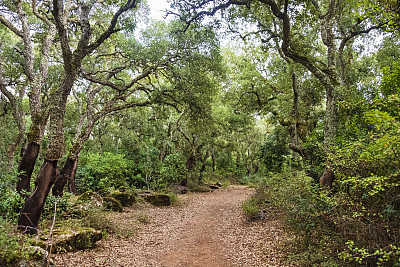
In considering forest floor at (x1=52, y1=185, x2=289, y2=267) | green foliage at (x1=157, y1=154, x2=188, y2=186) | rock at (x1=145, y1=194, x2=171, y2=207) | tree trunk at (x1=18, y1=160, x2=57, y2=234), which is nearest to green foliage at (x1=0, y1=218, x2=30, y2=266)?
forest floor at (x1=52, y1=185, x2=289, y2=267)

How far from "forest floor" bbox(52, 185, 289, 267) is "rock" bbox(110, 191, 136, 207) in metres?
1.08

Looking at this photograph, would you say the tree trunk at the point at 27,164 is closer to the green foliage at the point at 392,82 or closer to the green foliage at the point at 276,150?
the green foliage at the point at 392,82

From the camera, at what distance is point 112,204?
35.0 feet

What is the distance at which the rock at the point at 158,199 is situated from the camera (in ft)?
43.4

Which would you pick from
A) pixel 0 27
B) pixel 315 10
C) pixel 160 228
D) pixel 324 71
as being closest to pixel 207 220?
pixel 160 228

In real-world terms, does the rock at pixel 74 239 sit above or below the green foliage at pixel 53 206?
below

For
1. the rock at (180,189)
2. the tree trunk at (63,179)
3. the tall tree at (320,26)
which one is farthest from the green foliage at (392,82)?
the rock at (180,189)

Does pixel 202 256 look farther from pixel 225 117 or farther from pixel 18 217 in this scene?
pixel 225 117

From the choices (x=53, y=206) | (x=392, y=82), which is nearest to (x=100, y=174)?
(x=53, y=206)

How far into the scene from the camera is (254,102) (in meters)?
15.3

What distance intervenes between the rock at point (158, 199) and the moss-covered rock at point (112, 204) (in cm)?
268

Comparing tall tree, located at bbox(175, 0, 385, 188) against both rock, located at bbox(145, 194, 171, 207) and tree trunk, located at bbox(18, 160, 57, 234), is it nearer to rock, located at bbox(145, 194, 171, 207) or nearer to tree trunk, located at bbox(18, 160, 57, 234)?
tree trunk, located at bbox(18, 160, 57, 234)

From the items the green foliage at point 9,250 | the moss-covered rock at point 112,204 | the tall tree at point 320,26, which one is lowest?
the moss-covered rock at point 112,204

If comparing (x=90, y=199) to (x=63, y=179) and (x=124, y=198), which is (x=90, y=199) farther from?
(x=124, y=198)
